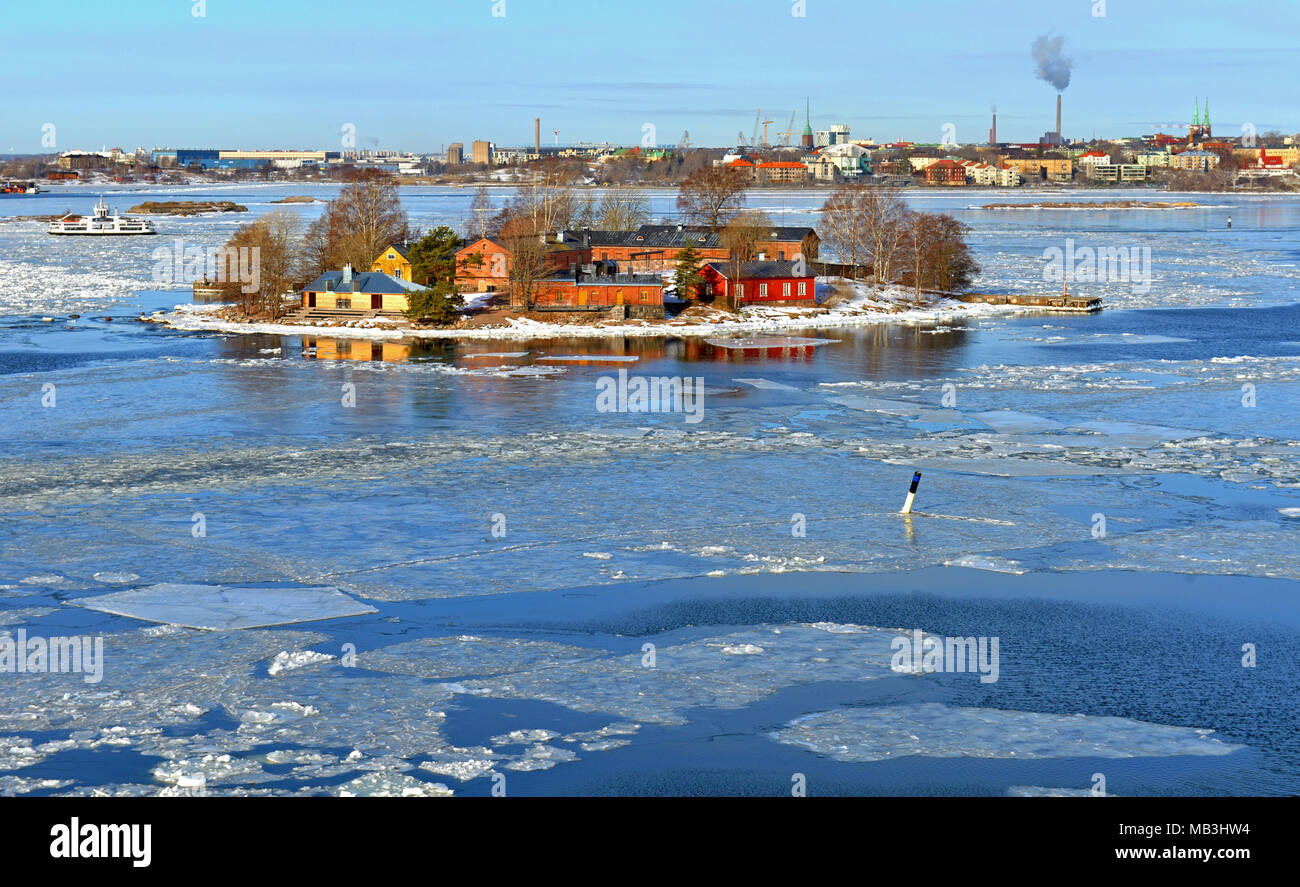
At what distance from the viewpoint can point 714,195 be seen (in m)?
73.5

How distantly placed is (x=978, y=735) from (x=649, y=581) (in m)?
5.59

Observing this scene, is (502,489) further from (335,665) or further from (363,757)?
(363,757)

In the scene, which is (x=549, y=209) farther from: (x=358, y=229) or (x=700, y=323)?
(x=700, y=323)

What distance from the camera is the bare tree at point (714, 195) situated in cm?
7356

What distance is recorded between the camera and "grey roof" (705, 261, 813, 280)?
52.7m

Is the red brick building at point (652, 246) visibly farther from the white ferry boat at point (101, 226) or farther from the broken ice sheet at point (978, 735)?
the white ferry boat at point (101, 226)

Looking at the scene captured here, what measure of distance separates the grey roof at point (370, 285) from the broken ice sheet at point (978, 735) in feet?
128

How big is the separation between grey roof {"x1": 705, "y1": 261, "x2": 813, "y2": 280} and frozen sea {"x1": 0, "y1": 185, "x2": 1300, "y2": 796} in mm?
18759

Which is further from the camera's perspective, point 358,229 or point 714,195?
point 714,195

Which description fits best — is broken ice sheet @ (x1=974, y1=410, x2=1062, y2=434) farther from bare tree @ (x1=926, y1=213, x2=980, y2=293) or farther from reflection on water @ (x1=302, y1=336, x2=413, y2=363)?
bare tree @ (x1=926, y1=213, x2=980, y2=293)

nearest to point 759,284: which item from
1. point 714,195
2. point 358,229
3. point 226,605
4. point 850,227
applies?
point 850,227

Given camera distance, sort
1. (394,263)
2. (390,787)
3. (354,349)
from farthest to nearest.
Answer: (394,263)
(354,349)
(390,787)
